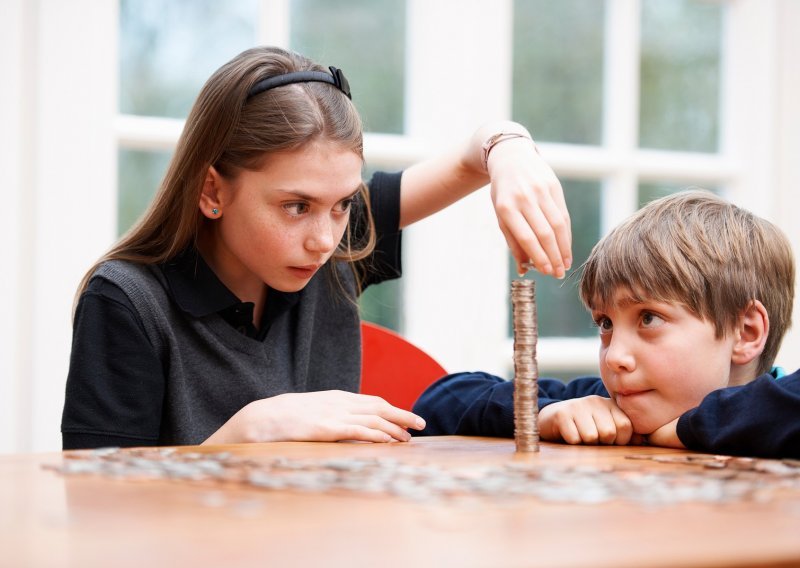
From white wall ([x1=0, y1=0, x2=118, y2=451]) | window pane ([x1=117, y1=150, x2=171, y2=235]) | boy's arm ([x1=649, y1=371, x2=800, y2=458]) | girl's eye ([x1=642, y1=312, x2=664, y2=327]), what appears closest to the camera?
boy's arm ([x1=649, y1=371, x2=800, y2=458])

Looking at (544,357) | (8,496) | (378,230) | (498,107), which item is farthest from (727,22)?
(8,496)

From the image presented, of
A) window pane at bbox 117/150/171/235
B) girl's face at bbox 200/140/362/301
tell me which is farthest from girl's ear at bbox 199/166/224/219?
window pane at bbox 117/150/171/235

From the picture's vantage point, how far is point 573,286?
3.12 meters

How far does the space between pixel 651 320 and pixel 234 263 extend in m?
0.69

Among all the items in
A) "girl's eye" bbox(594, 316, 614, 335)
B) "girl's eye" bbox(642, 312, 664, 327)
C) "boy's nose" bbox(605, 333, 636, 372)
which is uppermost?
"girl's eye" bbox(642, 312, 664, 327)

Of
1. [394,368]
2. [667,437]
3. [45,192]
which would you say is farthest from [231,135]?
[45,192]

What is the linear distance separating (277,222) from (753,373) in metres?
0.73

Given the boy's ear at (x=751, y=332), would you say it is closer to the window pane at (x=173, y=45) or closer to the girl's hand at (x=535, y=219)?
the girl's hand at (x=535, y=219)

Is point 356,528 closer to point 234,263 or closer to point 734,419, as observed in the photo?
point 734,419

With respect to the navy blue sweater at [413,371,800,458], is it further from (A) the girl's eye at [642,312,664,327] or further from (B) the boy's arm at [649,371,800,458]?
(A) the girl's eye at [642,312,664,327]

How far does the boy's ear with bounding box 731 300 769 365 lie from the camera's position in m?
1.32

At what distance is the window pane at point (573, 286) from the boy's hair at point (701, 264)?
1.65 metres

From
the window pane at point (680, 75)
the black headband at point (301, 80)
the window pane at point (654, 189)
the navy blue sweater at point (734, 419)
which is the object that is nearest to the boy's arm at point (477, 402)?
the navy blue sweater at point (734, 419)

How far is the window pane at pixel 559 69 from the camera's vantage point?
3012mm
